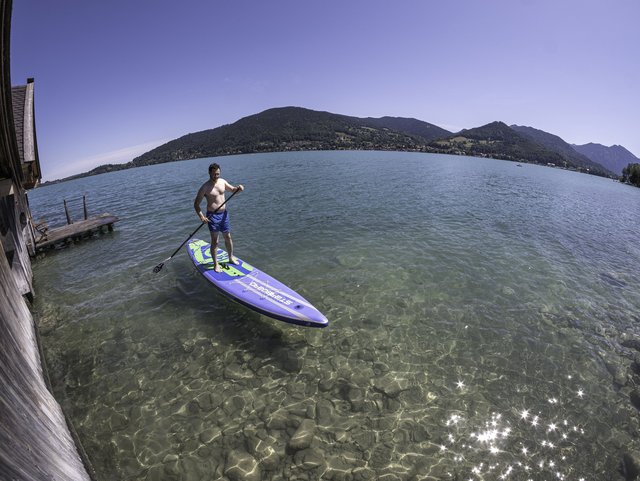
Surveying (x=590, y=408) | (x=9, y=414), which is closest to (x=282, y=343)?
(x=9, y=414)

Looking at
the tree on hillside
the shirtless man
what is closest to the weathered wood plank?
the shirtless man

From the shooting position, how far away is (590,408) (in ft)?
24.3

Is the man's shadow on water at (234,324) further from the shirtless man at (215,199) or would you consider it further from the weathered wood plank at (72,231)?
the weathered wood plank at (72,231)

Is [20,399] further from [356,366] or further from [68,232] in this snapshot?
[68,232]

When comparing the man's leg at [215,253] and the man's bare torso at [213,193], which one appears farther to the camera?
the man's leg at [215,253]

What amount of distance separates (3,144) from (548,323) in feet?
60.2

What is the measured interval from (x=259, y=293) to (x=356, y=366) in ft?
13.5

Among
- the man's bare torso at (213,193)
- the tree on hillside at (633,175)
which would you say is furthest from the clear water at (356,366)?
the tree on hillside at (633,175)

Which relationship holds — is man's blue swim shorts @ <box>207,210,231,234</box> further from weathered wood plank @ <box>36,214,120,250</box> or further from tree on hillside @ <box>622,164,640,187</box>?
tree on hillside @ <box>622,164,640,187</box>

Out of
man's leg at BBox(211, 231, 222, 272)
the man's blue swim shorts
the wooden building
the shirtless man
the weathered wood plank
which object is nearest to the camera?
the wooden building

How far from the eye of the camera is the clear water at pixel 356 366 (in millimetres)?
6211

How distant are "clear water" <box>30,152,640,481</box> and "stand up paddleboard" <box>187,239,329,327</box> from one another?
2.91 ft

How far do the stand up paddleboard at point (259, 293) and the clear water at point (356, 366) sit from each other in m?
0.89

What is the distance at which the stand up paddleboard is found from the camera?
28.8ft
